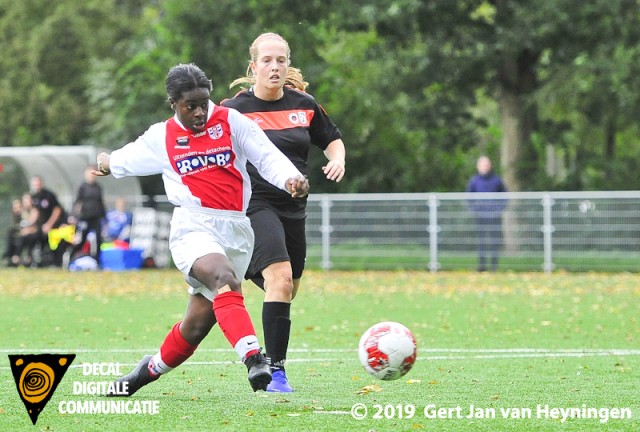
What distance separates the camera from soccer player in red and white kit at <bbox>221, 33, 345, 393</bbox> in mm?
8203

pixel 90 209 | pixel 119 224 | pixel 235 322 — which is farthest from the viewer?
pixel 119 224

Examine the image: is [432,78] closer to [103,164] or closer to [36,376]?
[103,164]

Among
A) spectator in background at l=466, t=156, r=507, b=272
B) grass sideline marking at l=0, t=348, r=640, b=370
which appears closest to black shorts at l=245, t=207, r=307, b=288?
grass sideline marking at l=0, t=348, r=640, b=370

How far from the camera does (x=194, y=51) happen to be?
3412cm

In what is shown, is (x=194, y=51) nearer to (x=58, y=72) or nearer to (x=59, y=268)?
(x=59, y=268)

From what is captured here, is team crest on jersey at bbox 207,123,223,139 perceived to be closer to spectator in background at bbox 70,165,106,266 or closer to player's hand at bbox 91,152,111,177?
player's hand at bbox 91,152,111,177

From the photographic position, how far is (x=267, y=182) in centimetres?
841

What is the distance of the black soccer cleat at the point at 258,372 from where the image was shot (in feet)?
22.3

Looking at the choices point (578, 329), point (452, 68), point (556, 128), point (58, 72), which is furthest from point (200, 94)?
point (58, 72)

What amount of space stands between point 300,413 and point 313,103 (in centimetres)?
254

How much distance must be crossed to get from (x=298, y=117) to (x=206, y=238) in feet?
Result: 5.15

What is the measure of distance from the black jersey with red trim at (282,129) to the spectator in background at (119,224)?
19474mm

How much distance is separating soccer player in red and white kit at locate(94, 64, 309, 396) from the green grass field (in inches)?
26.1

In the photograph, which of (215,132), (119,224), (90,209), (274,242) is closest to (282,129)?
(274,242)
